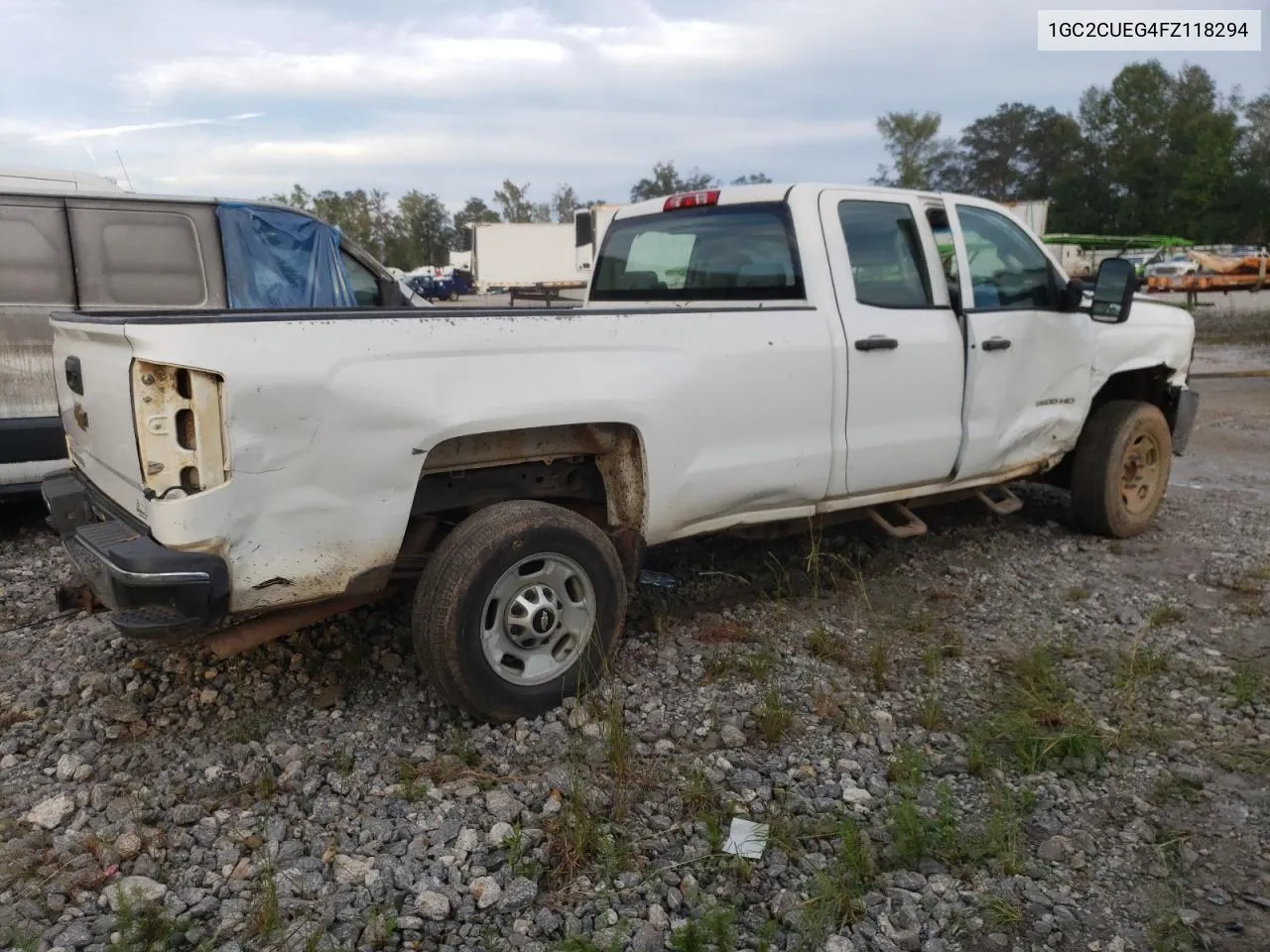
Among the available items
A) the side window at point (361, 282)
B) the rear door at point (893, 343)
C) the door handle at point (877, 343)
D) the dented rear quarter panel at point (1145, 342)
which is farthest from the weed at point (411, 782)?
the side window at point (361, 282)

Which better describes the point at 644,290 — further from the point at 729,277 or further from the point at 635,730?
the point at 635,730

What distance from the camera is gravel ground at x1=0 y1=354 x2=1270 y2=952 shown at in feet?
8.37

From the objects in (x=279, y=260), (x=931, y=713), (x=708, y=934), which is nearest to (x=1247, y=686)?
(x=931, y=713)

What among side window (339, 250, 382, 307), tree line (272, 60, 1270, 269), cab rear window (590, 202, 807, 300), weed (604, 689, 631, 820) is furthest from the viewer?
tree line (272, 60, 1270, 269)

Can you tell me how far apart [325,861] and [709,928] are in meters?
1.11

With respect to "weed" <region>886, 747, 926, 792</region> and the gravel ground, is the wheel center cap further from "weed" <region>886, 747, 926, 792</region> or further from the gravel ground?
"weed" <region>886, 747, 926, 792</region>

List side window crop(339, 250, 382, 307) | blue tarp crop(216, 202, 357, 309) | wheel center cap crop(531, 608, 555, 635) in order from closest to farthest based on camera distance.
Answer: wheel center cap crop(531, 608, 555, 635)
blue tarp crop(216, 202, 357, 309)
side window crop(339, 250, 382, 307)

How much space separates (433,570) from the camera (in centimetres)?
338

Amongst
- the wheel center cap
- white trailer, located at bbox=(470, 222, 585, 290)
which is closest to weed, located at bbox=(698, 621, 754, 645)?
the wheel center cap

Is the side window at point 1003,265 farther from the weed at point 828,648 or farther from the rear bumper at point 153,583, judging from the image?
the rear bumper at point 153,583

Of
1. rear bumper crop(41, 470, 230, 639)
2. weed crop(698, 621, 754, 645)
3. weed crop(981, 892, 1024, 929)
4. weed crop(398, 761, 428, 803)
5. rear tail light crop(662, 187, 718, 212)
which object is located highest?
rear tail light crop(662, 187, 718, 212)

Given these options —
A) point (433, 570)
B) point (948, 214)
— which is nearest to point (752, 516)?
point (433, 570)

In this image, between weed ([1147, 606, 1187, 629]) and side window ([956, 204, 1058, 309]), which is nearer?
weed ([1147, 606, 1187, 629])

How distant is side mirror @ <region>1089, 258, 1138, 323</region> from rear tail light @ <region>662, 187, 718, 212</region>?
213 centimetres
